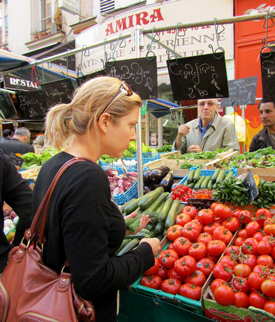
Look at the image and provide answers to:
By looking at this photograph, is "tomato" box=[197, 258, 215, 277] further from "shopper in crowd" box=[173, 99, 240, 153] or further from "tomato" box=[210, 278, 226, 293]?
"shopper in crowd" box=[173, 99, 240, 153]

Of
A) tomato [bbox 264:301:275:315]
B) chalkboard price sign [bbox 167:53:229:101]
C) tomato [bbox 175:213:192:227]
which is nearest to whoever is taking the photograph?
tomato [bbox 264:301:275:315]

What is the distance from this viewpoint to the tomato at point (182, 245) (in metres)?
2.06

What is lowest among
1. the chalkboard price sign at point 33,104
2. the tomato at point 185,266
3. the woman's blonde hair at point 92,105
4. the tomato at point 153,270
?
the tomato at point 153,270

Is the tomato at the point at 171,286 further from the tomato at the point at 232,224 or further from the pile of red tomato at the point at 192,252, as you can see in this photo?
the tomato at the point at 232,224

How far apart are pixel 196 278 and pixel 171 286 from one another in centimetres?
19

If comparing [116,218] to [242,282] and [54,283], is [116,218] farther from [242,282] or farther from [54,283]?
[242,282]

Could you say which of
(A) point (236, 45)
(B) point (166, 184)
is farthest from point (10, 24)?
(B) point (166, 184)

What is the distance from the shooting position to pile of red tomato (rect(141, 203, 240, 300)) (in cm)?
186

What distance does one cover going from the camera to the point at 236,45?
8.59 m

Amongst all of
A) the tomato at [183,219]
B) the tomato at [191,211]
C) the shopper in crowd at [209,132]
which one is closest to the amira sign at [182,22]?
the shopper in crowd at [209,132]

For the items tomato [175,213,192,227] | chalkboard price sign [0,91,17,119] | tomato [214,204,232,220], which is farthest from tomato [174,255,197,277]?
chalkboard price sign [0,91,17,119]

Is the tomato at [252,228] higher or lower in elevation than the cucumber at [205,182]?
lower

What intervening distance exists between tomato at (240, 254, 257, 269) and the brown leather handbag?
3.80 feet

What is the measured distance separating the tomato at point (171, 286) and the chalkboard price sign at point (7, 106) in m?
5.22
